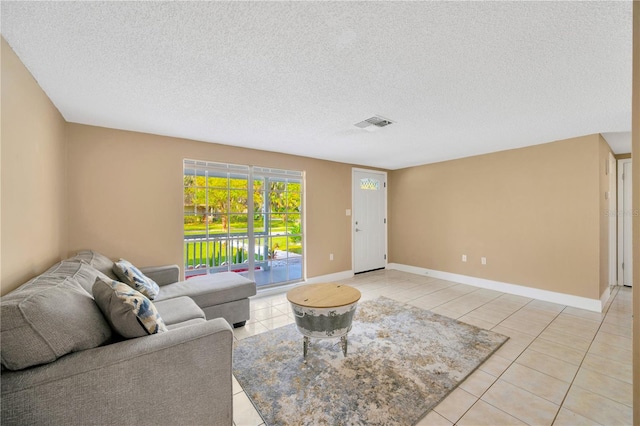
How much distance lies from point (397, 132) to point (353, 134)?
54 centimetres

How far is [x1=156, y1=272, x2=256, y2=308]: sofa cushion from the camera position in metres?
2.57

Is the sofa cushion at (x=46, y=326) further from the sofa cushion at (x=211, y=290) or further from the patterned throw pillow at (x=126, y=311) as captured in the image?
the sofa cushion at (x=211, y=290)

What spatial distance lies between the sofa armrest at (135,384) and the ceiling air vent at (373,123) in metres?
2.33

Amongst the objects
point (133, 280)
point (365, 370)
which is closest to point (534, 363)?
point (365, 370)

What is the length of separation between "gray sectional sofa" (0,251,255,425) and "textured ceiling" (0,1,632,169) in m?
1.41

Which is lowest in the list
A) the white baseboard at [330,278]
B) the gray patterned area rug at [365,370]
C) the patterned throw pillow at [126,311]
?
the gray patterned area rug at [365,370]

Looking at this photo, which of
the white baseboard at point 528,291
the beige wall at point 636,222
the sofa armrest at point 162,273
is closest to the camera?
the beige wall at point 636,222

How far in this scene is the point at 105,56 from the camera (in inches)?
64.4

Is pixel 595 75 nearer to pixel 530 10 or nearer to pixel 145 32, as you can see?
pixel 530 10

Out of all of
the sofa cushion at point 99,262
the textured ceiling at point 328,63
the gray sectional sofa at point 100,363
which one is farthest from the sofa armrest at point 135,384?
the textured ceiling at point 328,63

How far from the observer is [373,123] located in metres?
2.84

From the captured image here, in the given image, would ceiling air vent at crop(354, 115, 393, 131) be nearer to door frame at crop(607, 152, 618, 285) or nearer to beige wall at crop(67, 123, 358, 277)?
beige wall at crop(67, 123, 358, 277)

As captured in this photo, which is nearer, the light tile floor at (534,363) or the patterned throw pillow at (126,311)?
the patterned throw pillow at (126,311)

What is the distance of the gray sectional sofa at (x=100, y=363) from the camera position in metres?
1.00
